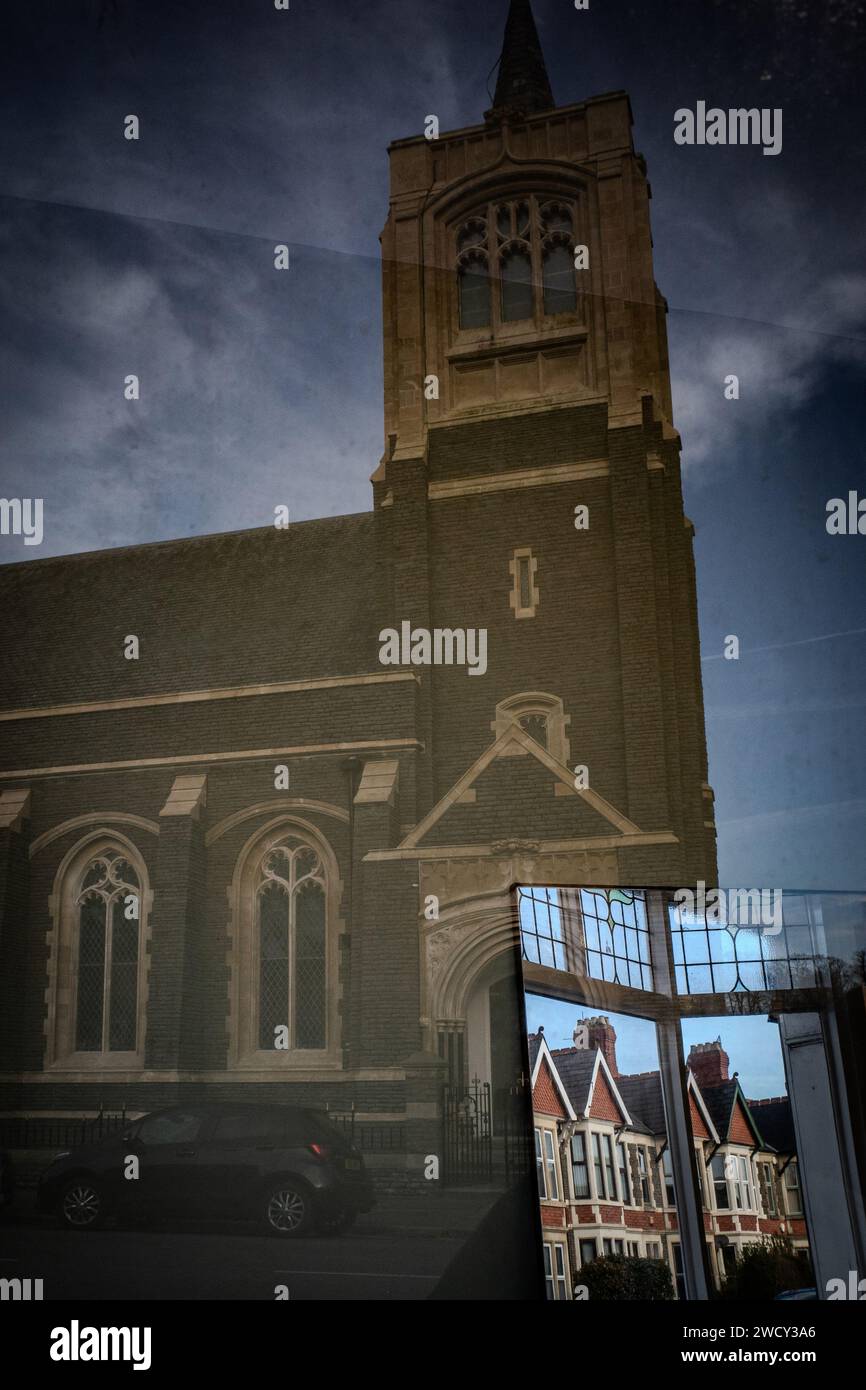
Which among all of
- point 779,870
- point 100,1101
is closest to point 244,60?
point 779,870

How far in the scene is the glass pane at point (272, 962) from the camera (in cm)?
820

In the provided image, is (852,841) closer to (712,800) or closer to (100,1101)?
(712,800)

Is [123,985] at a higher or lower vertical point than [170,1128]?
higher

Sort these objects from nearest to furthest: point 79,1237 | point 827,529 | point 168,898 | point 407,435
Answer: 1. point 79,1237
2. point 827,529
3. point 168,898
4. point 407,435

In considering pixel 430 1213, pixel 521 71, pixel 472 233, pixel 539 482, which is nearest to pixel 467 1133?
pixel 430 1213

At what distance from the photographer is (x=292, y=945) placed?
8.45 metres

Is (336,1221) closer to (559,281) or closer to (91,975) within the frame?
(91,975)

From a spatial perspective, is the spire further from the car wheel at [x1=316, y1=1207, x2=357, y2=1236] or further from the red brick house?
the car wheel at [x1=316, y1=1207, x2=357, y2=1236]

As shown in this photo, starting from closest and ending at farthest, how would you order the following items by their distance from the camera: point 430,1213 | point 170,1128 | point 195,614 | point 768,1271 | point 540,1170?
point 768,1271
point 540,1170
point 430,1213
point 170,1128
point 195,614

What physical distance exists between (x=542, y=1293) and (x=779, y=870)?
2.85 meters

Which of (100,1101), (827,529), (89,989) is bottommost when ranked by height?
(100,1101)

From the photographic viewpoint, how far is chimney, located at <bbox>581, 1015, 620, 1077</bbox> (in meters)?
6.65

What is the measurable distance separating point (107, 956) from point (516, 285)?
590 cm

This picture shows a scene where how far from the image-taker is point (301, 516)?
28.6ft
